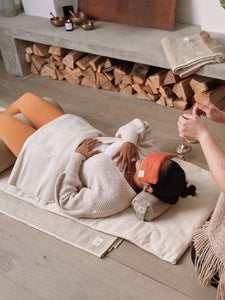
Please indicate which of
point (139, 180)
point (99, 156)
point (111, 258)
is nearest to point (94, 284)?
point (111, 258)

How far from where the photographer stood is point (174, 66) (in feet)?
8.52

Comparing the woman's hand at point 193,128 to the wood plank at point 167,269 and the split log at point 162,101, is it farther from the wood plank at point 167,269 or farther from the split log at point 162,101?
the split log at point 162,101

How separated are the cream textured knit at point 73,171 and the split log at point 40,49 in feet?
5.33

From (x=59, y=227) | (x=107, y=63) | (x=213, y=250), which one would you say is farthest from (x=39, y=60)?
(x=213, y=250)

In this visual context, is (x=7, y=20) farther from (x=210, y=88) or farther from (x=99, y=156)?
(x=99, y=156)

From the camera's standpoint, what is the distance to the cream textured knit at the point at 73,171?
1.84m

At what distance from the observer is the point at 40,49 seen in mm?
3609

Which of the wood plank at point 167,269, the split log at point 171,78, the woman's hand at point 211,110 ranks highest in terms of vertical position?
the woman's hand at point 211,110

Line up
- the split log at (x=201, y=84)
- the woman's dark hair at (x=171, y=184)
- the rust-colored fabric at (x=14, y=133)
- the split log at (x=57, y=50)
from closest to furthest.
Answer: the woman's dark hair at (x=171, y=184) < the rust-colored fabric at (x=14, y=133) < the split log at (x=201, y=84) < the split log at (x=57, y=50)

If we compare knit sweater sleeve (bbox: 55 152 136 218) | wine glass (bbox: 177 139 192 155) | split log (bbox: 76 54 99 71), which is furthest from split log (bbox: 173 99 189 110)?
knit sweater sleeve (bbox: 55 152 136 218)

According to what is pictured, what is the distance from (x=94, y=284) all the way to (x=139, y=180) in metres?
0.54

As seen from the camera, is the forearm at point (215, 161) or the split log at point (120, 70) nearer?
the forearm at point (215, 161)

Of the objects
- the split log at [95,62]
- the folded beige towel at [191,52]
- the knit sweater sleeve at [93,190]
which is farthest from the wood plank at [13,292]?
the split log at [95,62]

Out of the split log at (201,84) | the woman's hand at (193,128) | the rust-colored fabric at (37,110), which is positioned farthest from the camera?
the split log at (201,84)
